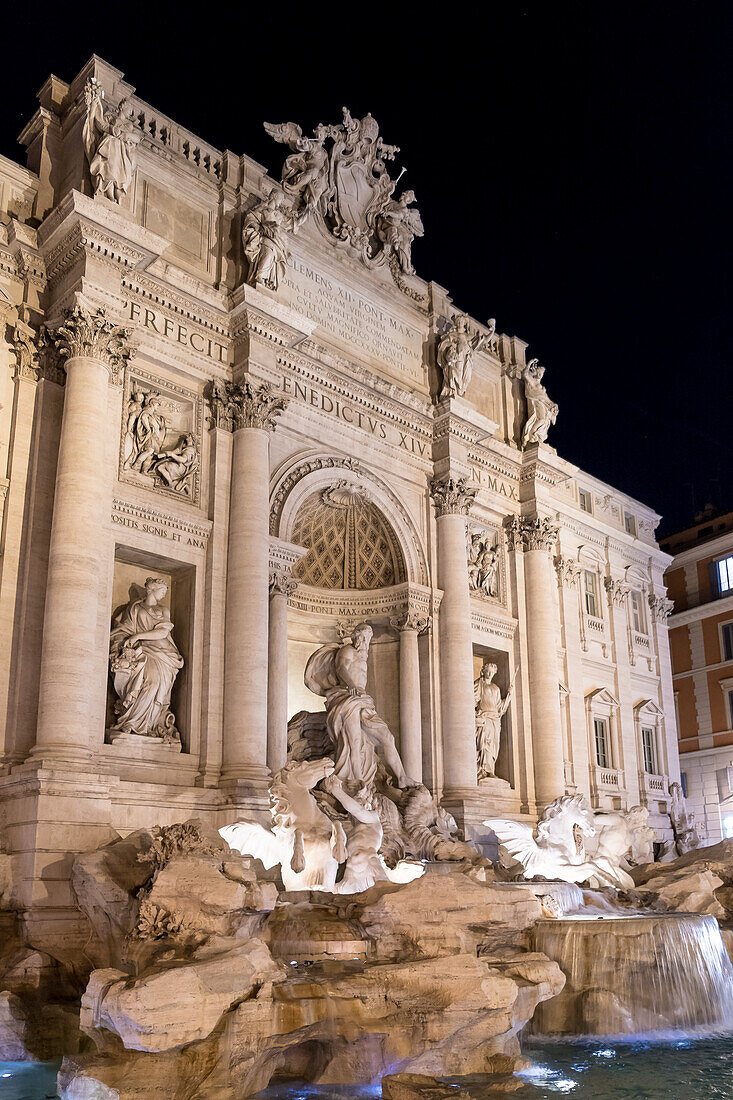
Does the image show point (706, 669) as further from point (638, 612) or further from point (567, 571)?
point (567, 571)

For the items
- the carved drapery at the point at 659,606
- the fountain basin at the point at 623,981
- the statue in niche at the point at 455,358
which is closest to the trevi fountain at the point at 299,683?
the fountain basin at the point at 623,981

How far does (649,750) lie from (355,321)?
15567mm

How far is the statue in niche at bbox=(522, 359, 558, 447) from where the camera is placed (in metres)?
25.6

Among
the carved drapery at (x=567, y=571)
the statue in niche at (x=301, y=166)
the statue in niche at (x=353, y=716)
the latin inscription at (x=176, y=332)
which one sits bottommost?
the statue in niche at (x=353, y=716)

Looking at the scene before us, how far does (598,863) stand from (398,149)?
16.2 m

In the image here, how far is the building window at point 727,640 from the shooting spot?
115 ft

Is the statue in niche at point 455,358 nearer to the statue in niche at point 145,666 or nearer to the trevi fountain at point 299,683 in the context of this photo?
the trevi fountain at point 299,683

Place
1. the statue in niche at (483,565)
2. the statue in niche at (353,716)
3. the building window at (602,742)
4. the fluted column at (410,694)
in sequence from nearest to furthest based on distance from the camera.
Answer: the statue in niche at (353,716)
the fluted column at (410,694)
the statue in niche at (483,565)
the building window at (602,742)

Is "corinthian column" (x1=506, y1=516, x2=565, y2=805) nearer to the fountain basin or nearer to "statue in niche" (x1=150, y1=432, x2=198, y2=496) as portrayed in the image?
"statue in niche" (x1=150, y1=432, x2=198, y2=496)

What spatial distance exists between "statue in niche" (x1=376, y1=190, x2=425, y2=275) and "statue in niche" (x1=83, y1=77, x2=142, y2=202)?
7.45 meters

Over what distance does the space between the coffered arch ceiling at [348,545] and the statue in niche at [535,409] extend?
5.60m

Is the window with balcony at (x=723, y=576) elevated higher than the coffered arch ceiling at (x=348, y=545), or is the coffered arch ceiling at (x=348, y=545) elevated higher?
the window with balcony at (x=723, y=576)

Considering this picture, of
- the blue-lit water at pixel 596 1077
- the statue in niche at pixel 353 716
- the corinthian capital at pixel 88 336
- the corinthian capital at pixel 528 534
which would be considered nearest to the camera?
the blue-lit water at pixel 596 1077

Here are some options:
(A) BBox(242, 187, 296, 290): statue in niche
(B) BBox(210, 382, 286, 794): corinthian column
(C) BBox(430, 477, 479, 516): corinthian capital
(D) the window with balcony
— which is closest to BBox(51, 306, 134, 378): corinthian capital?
(B) BBox(210, 382, 286, 794): corinthian column
